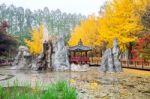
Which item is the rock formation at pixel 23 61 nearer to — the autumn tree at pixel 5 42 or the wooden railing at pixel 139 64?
the autumn tree at pixel 5 42

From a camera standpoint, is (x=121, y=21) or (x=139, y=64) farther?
(x=121, y=21)

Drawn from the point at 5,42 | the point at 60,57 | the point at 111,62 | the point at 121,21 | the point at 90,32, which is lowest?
the point at 111,62

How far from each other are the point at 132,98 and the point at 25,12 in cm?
11499

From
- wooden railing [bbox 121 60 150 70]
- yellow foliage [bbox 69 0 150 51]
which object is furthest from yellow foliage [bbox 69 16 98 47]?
wooden railing [bbox 121 60 150 70]

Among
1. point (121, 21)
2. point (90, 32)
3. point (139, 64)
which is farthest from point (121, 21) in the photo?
point (90, 32)

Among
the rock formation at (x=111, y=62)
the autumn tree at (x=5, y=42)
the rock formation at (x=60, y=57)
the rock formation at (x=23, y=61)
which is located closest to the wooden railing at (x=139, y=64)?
the rock formation at (x=111, y=62)

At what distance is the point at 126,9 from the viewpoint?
103ft

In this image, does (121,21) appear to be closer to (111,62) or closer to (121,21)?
(121,21)

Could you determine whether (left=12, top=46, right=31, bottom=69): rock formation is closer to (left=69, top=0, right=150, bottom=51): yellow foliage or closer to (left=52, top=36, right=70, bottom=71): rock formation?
(left=52, top=36, right=70, bottom=71): rock formation

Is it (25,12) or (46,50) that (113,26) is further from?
(25,12)

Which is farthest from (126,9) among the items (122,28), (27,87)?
(27,87)

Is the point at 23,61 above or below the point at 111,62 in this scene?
above

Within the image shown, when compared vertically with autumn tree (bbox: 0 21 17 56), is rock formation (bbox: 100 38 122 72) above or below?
below

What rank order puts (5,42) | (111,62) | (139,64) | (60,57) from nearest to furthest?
(111,62) < (139,64) < (60,57) < (5,42)
